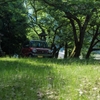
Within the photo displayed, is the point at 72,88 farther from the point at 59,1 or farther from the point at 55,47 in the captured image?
the point at 55,47

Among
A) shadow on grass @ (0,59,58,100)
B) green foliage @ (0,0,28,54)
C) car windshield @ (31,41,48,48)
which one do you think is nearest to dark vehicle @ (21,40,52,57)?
car windshield @ (31,41,48,48)

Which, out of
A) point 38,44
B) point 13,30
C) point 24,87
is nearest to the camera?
point 24,87

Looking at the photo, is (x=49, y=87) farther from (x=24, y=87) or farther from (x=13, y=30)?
(x=13, y=30)

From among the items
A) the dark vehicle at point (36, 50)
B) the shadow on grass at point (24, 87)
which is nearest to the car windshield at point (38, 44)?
the dark vehicle at point (36, 50)

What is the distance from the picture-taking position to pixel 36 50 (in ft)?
72.4

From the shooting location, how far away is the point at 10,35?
35.5 meters

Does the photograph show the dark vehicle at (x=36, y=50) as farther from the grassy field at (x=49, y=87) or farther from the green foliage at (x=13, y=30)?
the grassy field at (x=49, y=87)

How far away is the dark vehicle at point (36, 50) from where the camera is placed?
22125mm

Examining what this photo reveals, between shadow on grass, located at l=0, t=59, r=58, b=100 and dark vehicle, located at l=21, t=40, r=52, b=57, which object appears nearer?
shadow on grass, located at l=0, t=59, r=58, b=100

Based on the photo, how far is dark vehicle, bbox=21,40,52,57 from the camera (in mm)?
22125

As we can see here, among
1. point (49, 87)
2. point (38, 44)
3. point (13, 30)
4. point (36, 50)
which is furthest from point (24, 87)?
point (13, 30)

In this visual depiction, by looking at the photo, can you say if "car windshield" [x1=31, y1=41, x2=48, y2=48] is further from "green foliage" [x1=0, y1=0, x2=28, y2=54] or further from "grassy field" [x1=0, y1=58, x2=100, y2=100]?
"grassy field" [x1=0, y1=58, x2=100, y2=100]

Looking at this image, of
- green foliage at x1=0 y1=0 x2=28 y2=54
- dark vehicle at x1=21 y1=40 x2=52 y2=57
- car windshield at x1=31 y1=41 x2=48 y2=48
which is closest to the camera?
dark vehicle at x1=21 y1=40 x2=52 y2=57

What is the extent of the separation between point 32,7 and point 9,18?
5.48 metres
